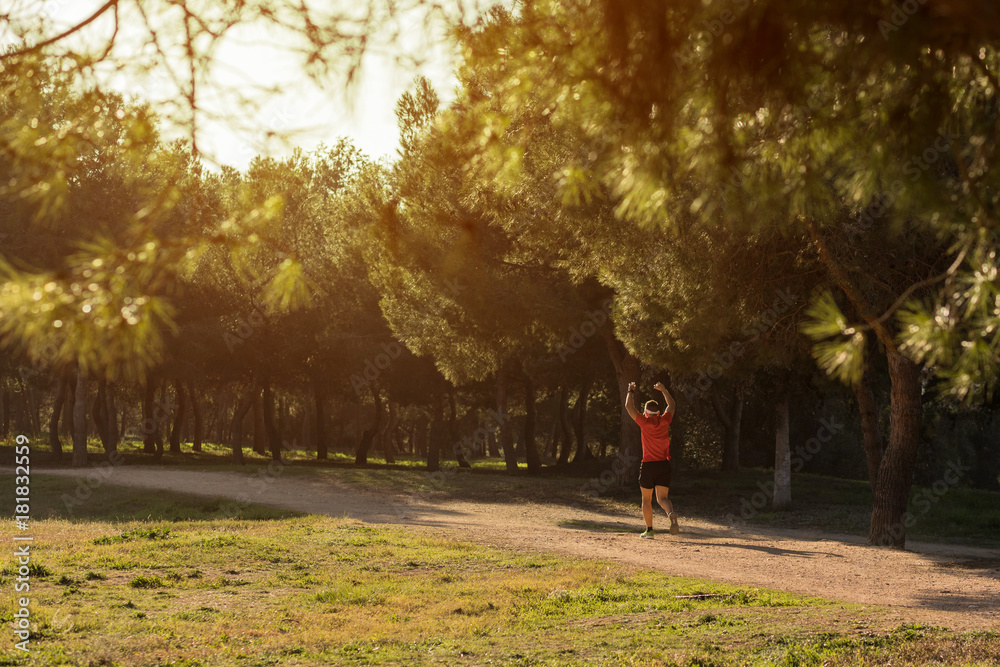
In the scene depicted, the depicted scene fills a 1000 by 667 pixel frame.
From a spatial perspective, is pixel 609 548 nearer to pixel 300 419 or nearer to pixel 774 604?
pixel 774 604

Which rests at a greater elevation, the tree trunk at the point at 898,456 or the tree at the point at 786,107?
the tree at the point at 786,107

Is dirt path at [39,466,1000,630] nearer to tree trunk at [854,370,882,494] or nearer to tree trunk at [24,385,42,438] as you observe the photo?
tree trunk at [854,370,882,494]

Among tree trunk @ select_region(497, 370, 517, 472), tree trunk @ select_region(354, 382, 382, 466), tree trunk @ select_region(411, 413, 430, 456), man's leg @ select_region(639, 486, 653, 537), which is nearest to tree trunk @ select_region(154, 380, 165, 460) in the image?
tree trunk @ select_region(354, 382, 382, 466)

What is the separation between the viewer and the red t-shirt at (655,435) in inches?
A: 480

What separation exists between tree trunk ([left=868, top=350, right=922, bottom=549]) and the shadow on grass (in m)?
9.91

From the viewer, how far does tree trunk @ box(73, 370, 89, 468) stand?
28.0 m

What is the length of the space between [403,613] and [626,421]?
51.1 ft

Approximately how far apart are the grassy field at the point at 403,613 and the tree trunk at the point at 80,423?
17.6 metres

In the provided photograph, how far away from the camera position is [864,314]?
35.1ft

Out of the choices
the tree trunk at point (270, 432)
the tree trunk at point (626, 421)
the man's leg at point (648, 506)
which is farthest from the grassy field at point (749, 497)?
the tree trunk at point (270, 432)

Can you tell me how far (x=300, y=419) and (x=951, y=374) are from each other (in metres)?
62.8

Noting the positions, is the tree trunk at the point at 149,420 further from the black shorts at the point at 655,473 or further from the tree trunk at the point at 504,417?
the black shorts at the point at 655,473

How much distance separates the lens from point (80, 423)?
28.7 m

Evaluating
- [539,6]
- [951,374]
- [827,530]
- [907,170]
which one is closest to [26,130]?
[539,6]
